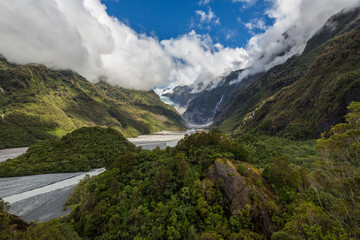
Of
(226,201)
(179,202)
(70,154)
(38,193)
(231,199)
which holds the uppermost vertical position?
(70,154)

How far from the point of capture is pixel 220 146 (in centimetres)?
2530

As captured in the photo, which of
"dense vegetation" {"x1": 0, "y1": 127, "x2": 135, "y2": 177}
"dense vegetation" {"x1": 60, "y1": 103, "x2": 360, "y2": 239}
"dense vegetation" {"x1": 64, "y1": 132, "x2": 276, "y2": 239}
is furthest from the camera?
"dense vegetation" {"x1": 0, "y1": 127, "x2": 135, "y2": 177}

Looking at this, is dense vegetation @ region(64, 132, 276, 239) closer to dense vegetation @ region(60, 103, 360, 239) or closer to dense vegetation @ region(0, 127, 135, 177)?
dense vegetation @ region(60, 103, 360, 239)

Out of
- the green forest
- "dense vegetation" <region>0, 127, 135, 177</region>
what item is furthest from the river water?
the green forest

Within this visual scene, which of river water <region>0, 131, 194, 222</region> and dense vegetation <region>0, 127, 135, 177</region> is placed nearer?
river water <region>0, 131, 194, 222</region>

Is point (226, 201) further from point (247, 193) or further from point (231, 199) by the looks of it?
point (247, 193)

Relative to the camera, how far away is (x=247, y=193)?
16.4m

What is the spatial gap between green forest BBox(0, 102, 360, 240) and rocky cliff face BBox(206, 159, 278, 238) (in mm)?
83

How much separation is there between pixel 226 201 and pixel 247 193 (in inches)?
100

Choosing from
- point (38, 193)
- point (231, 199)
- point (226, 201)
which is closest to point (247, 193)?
point (231, 199)

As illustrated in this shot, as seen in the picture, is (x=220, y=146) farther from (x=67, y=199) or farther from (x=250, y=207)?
(x=67, y=199)

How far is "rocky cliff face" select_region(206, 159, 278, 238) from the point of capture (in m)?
14.7

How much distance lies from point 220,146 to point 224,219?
11.6m

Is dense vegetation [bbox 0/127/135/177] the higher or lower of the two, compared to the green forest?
higher
